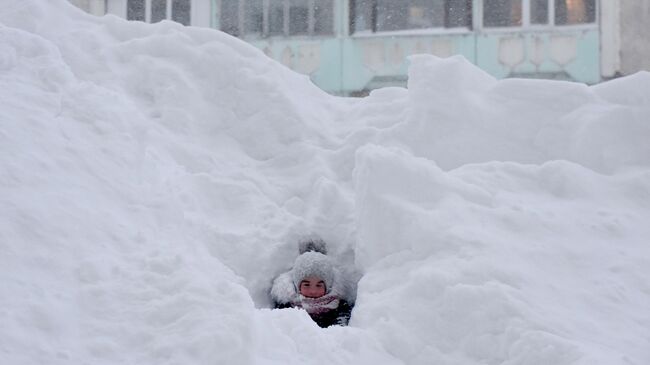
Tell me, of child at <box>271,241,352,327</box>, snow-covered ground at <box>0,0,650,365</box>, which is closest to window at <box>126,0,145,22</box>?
snow-covered ground at <box>0,0,650,365</box>

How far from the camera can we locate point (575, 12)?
1495 cm

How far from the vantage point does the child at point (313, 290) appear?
16.2 feet

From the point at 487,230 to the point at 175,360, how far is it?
2.10 m

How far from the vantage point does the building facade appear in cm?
1473

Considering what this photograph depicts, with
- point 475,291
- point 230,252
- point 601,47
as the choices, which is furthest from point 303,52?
point 475,291

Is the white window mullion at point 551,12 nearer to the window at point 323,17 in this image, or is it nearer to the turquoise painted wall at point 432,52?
the turquoise painted wall at point 432,52

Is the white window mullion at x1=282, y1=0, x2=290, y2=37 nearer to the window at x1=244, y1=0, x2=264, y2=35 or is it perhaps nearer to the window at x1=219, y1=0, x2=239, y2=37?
the window at x1=244, y1=0, x2=264, y2=35

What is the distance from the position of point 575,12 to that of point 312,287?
11.8 m

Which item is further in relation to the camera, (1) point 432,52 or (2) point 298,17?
(2) point 298,17

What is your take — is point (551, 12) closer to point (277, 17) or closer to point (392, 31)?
point (392, 31)

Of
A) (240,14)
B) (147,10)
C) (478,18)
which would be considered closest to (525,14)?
(478,18)

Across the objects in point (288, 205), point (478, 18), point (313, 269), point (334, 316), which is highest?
point (478, 18)

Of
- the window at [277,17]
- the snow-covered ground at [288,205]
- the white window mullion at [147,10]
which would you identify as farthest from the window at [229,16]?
the snow-covered ground at [288,205]

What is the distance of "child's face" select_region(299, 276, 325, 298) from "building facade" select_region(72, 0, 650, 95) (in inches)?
413
